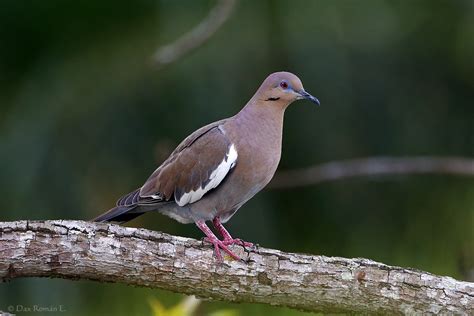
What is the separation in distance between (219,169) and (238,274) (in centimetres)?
70

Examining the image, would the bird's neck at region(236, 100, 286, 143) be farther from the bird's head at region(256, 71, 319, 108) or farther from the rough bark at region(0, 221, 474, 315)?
the rough bark at region(0, 221, 474, 315)

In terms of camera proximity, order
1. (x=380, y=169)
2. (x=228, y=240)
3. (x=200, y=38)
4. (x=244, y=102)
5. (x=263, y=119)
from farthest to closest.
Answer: (x=244, y=102)
(x=380, y=169)
(x=200, y=38)
(x=263, y=119)
(x=228, y=240)

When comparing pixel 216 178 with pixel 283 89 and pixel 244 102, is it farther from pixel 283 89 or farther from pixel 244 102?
pixel 244 102

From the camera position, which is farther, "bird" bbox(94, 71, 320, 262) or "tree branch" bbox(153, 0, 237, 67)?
"tree branch" bbox(153, 0, 237, 67)

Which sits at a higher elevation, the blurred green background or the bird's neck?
the blurred green background

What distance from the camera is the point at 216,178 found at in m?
3.81

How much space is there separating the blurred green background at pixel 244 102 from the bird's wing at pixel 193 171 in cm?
105

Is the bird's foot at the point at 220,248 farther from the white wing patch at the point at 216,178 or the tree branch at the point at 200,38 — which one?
the tree branch at the point at 200,38

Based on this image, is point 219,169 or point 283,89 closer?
point 219,169

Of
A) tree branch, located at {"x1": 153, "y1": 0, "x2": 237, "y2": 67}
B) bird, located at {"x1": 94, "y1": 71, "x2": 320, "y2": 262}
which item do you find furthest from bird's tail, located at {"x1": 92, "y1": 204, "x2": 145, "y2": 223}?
tree branch, located at {"x1": 153, "y1": 0, "x2": 237, "y2": 67}

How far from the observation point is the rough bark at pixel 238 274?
3115 mm

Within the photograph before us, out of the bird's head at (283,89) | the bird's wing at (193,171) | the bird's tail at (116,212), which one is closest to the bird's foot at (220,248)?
the bird's wing at (193,171)

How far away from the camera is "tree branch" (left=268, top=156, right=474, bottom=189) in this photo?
4527 millimetres

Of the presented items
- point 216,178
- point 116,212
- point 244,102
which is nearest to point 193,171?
point 216,178
